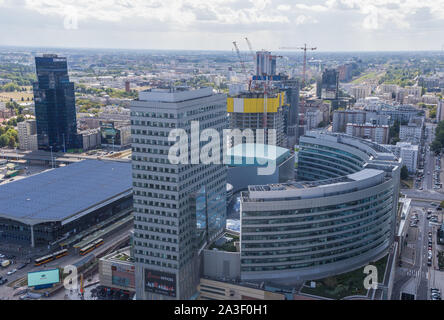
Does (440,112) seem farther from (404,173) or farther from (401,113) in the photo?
(404,173)

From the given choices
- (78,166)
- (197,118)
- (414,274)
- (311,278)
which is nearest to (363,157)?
(414,274)

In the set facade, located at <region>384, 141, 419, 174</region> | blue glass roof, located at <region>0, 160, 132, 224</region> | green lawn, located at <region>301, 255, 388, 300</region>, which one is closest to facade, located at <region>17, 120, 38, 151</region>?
blue glass roof, located at <region>0, 160, 132, 224</region>

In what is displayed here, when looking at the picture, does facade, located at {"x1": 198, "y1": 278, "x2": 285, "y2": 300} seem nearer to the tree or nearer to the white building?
the tree

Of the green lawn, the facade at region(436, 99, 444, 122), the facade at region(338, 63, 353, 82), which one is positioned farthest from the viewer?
the facade at region(338, 63, 353, 82)

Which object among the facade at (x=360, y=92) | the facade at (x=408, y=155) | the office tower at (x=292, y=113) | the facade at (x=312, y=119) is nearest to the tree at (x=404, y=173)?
the facade at (x=408, y=155)

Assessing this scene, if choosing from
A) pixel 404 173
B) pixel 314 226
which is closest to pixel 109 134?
pixel 404 173
